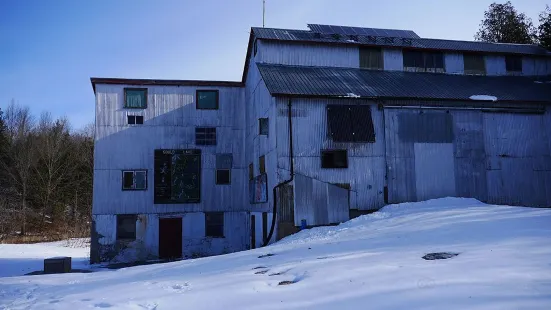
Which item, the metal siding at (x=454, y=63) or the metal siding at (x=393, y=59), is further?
the metal siding at (x=454, y=63)

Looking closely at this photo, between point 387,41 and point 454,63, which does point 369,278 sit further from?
point 454,63

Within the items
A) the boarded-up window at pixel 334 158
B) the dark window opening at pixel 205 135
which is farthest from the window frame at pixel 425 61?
the dark window opening at pixel 205 135

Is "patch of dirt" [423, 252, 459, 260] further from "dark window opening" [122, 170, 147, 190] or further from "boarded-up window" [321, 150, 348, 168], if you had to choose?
"dark window opening" [122, 170, 147, 190]

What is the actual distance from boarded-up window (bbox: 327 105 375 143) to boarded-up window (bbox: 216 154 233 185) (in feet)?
31.2

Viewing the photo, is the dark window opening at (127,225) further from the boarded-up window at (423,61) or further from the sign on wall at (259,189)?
the boarded-up window at (423,61)

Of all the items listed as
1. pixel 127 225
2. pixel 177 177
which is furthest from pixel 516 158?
pixel 127 225

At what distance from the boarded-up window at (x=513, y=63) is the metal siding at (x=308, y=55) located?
419 inches

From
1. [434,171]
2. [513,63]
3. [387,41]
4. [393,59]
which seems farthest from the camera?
[513,63]

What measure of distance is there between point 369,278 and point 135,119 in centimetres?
2303

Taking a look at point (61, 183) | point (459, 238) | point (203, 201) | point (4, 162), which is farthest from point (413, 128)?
point (4, 162)

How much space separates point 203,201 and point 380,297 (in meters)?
22.1

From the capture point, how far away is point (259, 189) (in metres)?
24.4

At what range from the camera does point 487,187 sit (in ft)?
74.6

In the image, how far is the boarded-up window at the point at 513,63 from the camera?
28.2 metres
